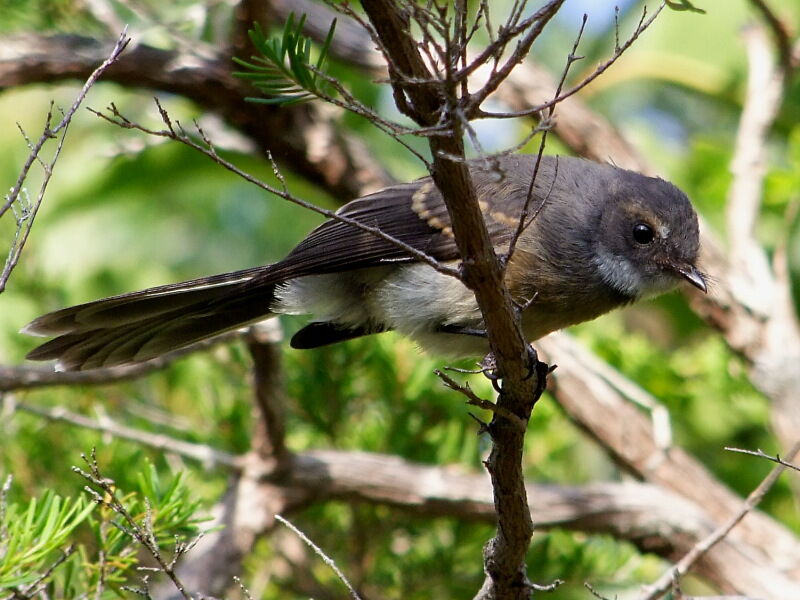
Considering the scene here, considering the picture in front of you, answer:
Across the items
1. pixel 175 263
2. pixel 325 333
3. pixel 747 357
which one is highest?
pixel 175 263

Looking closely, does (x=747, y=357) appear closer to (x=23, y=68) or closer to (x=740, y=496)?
(x=740, y=496)

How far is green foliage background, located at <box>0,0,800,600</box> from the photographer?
4.63m

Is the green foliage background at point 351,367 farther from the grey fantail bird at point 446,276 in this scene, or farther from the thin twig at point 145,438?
the grey fantail bird at point 446,276

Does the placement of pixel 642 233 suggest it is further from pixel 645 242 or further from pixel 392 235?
pixel 392 235

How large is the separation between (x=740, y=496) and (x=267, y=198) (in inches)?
143

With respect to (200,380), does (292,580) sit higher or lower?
lower

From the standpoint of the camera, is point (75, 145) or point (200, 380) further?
point (75, 145)

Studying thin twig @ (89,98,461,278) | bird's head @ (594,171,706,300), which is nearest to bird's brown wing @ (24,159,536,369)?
bird's head @ (594,171,706,300)

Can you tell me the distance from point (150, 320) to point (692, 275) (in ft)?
6.67

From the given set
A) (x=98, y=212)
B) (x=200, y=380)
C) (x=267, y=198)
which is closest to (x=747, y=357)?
(x=200, y=380)

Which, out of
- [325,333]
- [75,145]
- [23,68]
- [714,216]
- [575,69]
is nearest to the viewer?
[325,333]

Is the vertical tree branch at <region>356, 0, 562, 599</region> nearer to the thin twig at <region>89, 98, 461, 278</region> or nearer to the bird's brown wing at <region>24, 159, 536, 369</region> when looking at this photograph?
the thin twig at <region>89, 98, 461, 278</region>

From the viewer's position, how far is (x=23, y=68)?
4613 millimetres

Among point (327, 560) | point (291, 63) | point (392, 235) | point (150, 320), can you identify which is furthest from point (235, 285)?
point (291, 63)
